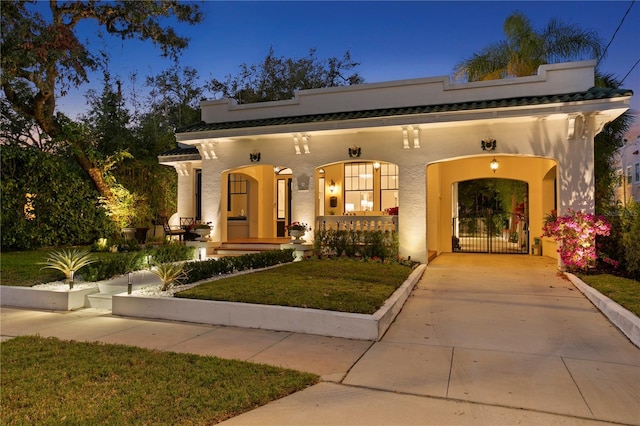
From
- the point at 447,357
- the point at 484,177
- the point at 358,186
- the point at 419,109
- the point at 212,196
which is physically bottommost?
the point at 447,357

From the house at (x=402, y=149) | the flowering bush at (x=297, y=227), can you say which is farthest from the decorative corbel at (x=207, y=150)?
the flowering bush at (x=297, y=227)

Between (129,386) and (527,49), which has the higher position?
(527,49)

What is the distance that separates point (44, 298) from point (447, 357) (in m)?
7.04

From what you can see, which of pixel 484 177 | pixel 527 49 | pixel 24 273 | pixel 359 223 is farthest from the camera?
pixel 484 177

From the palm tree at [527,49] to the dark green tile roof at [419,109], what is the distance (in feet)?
15.2

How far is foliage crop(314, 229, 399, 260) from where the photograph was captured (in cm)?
1155

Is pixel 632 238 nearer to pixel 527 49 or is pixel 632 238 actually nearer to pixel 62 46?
pixel 527 49

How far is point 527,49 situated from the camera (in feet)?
46.6

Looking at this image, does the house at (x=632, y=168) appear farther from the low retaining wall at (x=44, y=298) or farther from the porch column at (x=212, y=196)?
the low retaining wall at (x=44, y=298)

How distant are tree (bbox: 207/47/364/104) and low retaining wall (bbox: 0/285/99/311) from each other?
67.4 ft

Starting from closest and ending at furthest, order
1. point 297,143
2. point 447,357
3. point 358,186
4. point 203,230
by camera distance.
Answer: point 447,357 → point 297,143 → point 203,230 → point 358,186

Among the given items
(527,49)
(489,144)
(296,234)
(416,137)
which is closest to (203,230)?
(296,234)

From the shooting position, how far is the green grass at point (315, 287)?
6.36m

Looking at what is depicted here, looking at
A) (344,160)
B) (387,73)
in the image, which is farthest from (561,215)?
(387,73)
